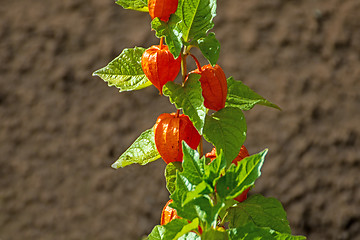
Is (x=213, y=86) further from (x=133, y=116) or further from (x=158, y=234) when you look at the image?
(x=133, y=116)

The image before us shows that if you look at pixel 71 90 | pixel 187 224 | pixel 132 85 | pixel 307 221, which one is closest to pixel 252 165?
pixel 187 224

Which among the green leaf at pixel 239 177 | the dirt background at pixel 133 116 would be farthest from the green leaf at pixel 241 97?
the dirt background at pixel 133 116

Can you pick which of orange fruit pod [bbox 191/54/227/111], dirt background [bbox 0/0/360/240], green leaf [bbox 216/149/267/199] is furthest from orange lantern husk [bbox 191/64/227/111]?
dirt background [bbox 0/0/360/240]

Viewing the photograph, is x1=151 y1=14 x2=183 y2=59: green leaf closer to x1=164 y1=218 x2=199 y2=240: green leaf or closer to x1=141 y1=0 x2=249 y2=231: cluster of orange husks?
x1=141 y1=0 x2=249 y2=231: cluster of orange husks

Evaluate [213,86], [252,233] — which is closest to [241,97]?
[213,86]

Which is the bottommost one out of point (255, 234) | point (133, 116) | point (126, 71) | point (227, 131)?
point (255, 234)

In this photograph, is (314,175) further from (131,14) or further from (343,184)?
(131,14)

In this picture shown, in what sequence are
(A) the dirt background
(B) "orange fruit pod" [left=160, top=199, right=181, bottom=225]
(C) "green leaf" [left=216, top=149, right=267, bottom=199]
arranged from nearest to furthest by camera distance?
(C) "green leaf" [left=216, top=149, right=267, bottom=199], (B) "orange fruit pod" [left=160, top=199, right=181, bottom=225], (A) the dirt background
